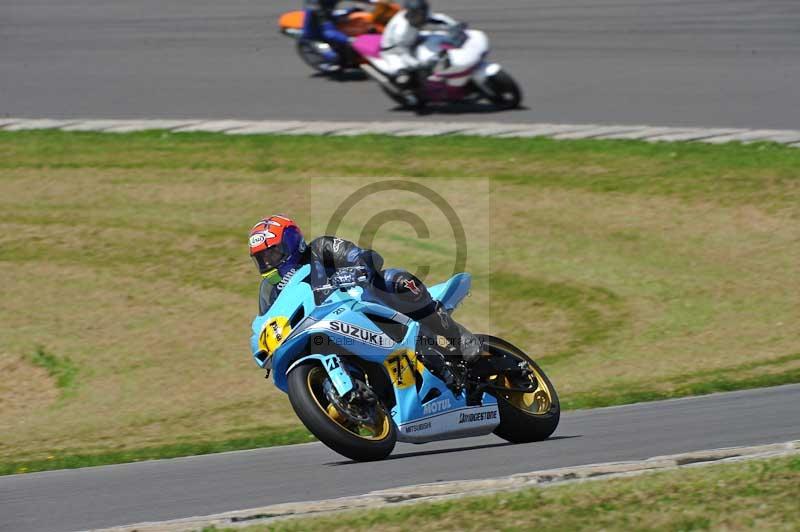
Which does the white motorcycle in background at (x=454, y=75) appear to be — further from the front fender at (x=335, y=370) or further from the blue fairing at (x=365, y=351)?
the front fender at (x=335, y=370)

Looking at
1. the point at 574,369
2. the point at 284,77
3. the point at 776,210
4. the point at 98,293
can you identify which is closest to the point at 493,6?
the point at 284,77

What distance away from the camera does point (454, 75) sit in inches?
786

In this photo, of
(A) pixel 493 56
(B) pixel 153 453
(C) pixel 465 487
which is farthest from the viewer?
(A) pixel 493 56

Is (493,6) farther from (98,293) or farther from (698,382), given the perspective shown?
(698,382)

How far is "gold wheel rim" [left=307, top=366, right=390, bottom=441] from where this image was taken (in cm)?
746

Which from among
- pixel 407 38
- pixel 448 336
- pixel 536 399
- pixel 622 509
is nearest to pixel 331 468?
pixel 448 336

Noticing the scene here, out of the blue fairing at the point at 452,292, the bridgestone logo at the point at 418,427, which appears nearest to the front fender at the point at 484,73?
the blue fairing at the point at 452,292

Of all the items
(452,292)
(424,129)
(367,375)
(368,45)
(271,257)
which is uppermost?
(368,45)

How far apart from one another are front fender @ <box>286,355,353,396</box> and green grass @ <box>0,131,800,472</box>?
233 cm

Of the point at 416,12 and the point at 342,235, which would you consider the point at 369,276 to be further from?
the point at 416,12

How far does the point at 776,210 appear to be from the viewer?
1580cm

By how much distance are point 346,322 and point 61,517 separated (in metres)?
2.02

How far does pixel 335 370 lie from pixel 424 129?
1219 centimetres

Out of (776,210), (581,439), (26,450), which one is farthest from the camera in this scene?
(776,210)
